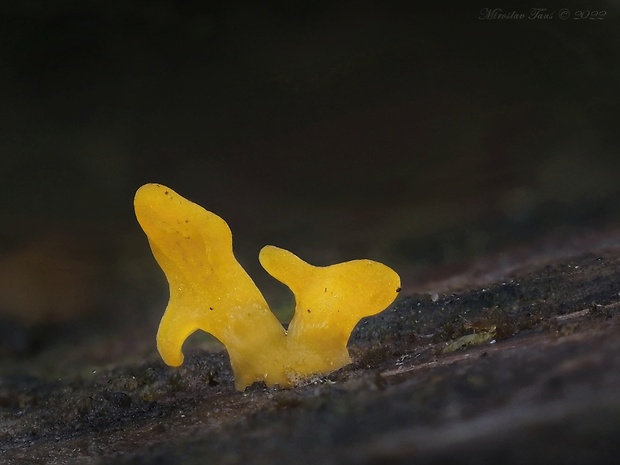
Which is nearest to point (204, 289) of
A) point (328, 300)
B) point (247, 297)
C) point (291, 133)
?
point (247, 297)

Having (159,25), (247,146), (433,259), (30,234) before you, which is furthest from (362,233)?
(30,234)

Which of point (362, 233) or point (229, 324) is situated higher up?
point (362, 233)

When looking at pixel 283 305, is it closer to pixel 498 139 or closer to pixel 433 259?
pixel 433 259

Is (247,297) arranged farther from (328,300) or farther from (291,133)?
(291,133)

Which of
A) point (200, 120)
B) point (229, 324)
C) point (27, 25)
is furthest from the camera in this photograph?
point (200, 120)

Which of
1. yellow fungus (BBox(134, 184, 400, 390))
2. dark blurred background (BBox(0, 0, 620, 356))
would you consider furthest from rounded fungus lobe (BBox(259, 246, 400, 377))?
dark blurred background (BBox(0, 0, 620, 356))
